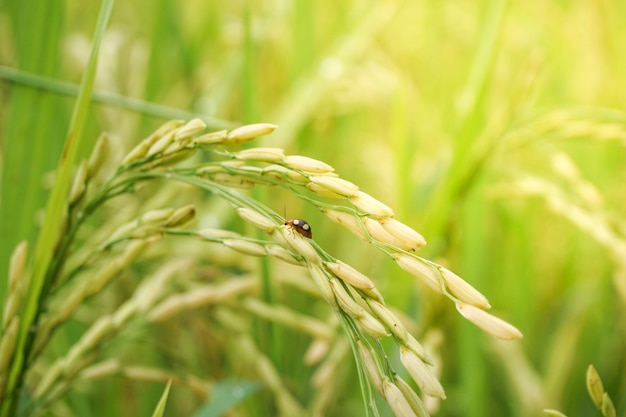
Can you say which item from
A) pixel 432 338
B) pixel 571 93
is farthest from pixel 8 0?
pixel 571 93

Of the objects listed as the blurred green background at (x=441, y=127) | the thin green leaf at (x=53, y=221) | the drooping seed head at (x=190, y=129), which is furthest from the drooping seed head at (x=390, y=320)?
the blurred green background at (x=441, y=127)

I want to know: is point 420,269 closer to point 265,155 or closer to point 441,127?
point 265,155

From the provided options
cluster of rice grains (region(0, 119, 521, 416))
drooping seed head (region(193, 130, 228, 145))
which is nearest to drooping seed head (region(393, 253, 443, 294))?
cluster of rice grains (region(0, 119, 521, 416))

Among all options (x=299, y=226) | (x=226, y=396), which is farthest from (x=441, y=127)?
(x=299, y=226)

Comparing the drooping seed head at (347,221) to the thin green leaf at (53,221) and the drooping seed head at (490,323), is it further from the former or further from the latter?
the thin green leaf at (53,221)

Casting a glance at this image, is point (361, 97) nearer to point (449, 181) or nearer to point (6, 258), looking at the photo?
point (449, 181)

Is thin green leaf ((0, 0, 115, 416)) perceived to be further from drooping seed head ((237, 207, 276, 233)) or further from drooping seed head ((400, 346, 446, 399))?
drooping seed head ((400, 346, 446, 399))
